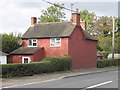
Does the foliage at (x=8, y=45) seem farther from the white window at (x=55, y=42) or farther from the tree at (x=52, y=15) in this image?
the tree at (x=52, y=15)

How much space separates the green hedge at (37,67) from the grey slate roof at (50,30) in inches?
211

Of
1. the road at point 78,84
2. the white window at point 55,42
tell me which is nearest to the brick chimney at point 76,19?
the white window at point 55,42

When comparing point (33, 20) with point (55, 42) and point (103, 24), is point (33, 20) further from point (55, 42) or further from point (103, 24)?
point (103, 24)

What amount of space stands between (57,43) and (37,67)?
12.6 meters

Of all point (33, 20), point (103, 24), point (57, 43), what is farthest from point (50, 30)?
point (103, 24)

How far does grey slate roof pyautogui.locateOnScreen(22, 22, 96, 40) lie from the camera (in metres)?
43.5

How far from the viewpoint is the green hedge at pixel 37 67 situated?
2742cm

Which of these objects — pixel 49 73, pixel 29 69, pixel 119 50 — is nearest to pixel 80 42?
pixel 49 73

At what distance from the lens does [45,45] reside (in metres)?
44.6

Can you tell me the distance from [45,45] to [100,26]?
47.4 meters

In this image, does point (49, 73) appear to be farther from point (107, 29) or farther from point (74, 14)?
point (107, 29)

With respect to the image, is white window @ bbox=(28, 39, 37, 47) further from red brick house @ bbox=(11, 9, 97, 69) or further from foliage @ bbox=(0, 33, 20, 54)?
foliage @ bbox=(0, 33, 20, 54)

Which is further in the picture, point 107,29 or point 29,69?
point 107,29

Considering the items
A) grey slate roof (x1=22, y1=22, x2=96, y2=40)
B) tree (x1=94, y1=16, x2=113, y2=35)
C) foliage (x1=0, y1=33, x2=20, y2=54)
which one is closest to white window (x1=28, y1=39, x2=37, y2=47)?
grey slate roof (x1=22, y1=22, x2=96, y2=40)
